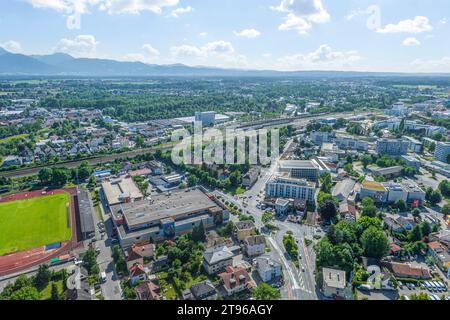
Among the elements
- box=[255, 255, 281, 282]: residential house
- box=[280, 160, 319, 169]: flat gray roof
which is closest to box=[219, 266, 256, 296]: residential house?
box=[255, 255, 281, 282]: residential house

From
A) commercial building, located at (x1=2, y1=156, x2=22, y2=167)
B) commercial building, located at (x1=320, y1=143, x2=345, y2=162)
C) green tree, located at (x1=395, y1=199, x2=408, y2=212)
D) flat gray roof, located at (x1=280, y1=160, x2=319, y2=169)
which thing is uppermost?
flat gray roof, located at (x1=280, y1=160, x2=319, y2=169)

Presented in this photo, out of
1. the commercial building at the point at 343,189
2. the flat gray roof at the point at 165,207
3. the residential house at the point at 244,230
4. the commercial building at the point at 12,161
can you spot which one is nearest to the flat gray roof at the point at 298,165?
the commercial building at the point at 343,189

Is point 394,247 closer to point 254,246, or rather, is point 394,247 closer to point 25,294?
point 254,246

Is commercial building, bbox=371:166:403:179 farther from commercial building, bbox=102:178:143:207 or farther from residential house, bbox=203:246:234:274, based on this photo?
commercial building, bbox=102:178:143:207

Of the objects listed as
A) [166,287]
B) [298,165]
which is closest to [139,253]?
[166,287]

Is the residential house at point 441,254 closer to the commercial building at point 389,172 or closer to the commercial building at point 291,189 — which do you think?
the commercial building at point 291,189

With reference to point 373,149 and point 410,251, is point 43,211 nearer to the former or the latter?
point 410,251
